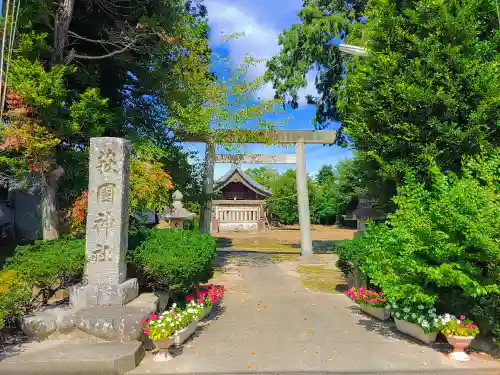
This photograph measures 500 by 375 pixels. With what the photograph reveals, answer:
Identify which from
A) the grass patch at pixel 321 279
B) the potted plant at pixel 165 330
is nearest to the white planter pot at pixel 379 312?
the grass patch at pixel 321 279

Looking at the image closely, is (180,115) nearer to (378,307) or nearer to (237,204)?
(378,307)

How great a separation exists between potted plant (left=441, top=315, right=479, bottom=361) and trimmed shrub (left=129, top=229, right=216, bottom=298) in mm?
3955

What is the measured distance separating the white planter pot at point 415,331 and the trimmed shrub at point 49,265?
17.8ft

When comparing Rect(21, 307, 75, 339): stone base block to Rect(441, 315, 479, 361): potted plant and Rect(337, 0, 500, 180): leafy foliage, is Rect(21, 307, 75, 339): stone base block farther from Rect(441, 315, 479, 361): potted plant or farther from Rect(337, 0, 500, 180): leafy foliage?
Rect(337, 0, 500, 180): leafy foliage

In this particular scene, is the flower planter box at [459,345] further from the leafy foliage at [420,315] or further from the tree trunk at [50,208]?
the tree trunk at [50,208]

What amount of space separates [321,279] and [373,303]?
4821 mm

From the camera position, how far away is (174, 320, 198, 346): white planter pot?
525 cm

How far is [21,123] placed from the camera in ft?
23.4

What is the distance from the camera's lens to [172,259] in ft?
20.4

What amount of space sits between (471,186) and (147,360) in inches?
197

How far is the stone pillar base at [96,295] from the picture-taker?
19.5ft

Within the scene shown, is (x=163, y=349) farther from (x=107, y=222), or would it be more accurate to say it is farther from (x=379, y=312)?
(x=379, y=312)

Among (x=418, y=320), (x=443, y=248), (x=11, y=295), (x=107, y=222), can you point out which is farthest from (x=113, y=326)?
(x=443, y=248)

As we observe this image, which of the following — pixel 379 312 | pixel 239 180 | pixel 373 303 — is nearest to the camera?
pixel 373 303
